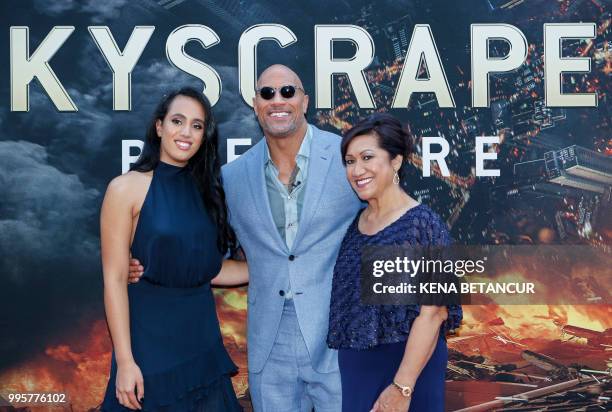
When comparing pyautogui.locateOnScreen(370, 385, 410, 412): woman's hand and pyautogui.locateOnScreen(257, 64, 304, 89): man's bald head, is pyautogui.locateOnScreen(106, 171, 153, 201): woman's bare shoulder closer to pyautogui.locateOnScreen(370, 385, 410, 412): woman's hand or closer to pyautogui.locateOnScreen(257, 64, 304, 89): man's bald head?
pyautogui.locateOnScreen(257, 64, 304, 89): man's bald head

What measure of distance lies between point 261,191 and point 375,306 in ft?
2.38

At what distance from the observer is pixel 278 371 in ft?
8.61

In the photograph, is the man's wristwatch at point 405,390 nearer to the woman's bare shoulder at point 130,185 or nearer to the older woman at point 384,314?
the older woman at point 384,314

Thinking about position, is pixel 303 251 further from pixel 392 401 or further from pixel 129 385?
pixel 129 385

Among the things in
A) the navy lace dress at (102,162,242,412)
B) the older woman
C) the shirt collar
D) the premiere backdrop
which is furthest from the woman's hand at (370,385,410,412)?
the premiere backdrop

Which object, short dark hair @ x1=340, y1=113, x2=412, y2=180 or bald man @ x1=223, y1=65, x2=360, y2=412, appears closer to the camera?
short dark hair @ x1=340, y1=113, x2=412, y2=180

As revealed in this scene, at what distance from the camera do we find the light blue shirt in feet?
8.59

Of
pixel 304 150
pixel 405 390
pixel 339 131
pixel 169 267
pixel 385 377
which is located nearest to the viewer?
pixel 405 390

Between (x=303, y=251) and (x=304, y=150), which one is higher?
(x=304, y=150)

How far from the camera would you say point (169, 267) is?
231 cm

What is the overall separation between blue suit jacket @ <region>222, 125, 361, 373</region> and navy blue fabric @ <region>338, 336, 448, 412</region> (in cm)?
32

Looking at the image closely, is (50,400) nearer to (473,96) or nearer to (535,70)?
(473,96)

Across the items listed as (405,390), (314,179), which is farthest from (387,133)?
(405,390)

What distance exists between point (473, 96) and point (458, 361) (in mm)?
1312
